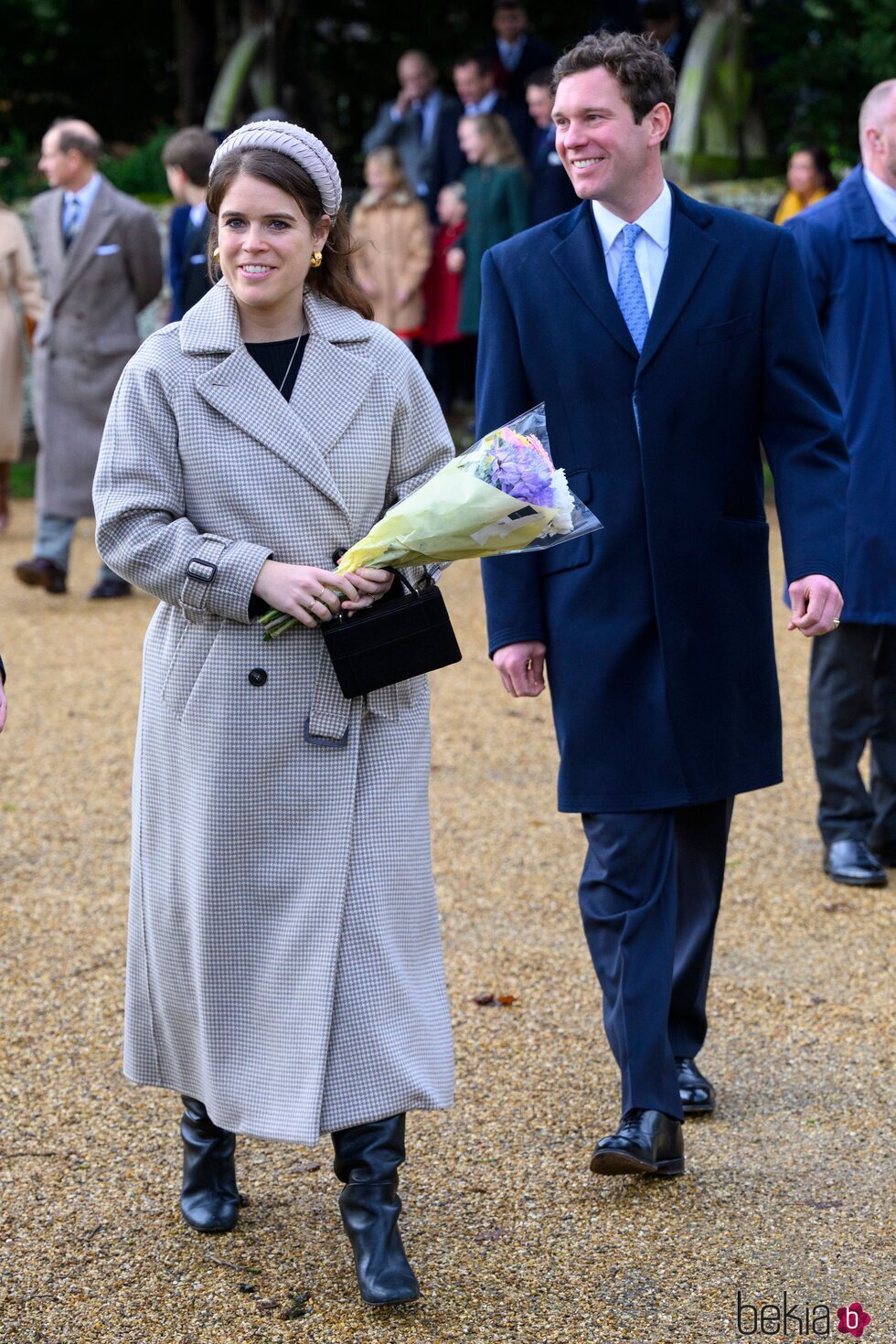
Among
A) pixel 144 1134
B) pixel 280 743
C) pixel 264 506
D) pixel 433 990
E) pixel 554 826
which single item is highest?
pixel 264 506

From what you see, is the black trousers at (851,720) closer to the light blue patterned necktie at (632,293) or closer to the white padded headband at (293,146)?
the light blue patterned necktie at (632,293)

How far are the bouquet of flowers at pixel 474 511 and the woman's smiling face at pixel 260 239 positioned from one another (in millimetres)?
453

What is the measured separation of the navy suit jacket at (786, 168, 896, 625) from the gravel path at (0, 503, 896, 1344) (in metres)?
0.97

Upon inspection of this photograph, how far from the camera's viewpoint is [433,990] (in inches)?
134

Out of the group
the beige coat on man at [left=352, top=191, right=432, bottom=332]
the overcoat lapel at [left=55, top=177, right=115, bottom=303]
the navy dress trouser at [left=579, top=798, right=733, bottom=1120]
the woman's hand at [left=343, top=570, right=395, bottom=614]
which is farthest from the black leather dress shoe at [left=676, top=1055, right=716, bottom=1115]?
the beige coat on man at [left=352, top=191, right=432, bottom=332]

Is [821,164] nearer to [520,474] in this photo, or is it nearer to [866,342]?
[866,342]

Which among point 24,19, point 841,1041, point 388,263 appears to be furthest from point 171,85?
point 841,1041

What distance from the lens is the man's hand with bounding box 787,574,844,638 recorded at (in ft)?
12.0

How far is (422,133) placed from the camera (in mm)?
13969

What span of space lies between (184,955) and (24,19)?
17.6m

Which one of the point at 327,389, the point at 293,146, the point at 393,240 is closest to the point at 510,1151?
the point at 327,389

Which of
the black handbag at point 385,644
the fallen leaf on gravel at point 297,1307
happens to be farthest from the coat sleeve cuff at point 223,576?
the fallen leaf on gravel at point 297,1307

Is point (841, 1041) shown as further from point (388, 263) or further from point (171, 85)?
point (171, 85)

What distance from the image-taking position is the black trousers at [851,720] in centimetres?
572
